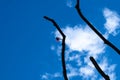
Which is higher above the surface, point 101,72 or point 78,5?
point 78,5

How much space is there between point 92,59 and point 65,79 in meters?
0.62

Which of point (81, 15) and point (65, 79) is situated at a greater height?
point (81, 15)

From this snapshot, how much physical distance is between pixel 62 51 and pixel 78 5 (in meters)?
1.31

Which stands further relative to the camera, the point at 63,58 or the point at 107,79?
the point at 63,58

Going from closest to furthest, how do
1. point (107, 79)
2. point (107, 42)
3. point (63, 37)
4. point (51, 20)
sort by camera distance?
point (107, 79) < point (107, 42) < point (63, 37) < point (51, 20)

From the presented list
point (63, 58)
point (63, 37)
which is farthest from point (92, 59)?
point (63, 37)

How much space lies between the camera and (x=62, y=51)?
441 centimetres

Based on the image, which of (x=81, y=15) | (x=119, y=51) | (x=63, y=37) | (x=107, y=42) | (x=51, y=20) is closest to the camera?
(x=119, y=51)

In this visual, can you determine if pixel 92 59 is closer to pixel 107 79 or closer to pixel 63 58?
pixel 107 79

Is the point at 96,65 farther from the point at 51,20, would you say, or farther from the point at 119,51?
the point at 51,20

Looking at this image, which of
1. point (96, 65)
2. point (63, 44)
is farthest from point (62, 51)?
point (96, 65)

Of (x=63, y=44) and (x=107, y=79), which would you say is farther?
(x=63, y=44)

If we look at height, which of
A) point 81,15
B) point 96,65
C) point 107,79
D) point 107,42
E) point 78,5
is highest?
point 78,5

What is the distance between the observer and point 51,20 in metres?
5.14
